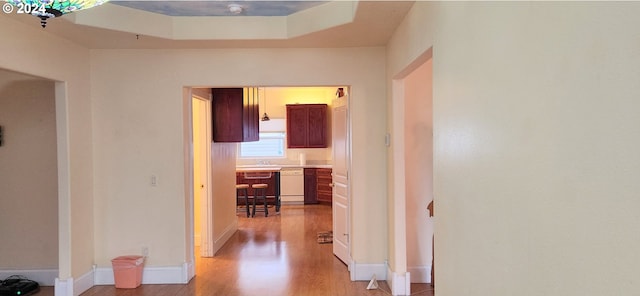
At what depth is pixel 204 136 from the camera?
16.9 feet

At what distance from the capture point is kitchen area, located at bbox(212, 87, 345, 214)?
8828 millimetres

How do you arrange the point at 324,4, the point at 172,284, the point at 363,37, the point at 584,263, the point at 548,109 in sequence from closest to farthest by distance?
the point at 584,263 < the point at 548,109 < the point at 324,4 < the point at 363,37 < the point at 172,284

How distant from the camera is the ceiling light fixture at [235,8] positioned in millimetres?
3379

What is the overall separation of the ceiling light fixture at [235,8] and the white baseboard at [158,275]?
99.5 inches

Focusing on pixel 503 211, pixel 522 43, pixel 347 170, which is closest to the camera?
pixel 522 43

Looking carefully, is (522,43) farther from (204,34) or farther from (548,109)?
(204,34)

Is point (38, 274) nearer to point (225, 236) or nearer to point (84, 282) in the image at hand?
point (84, 282)

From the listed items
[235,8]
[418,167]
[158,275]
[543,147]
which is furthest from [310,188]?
[543,147]

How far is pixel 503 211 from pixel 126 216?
3.76 meters

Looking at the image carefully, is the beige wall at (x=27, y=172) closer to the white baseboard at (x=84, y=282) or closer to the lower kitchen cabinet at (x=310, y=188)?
the white baseboard at (x=84, y=282)

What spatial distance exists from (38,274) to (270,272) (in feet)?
7.61

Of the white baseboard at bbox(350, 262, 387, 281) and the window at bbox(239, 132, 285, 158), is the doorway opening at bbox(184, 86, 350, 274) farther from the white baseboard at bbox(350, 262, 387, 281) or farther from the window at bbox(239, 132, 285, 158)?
the window at bbox(239, 132, 285, 158)

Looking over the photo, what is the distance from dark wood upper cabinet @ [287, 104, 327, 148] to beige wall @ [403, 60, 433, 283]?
5350mm

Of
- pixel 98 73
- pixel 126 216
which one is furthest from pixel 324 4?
pixel 126 216
